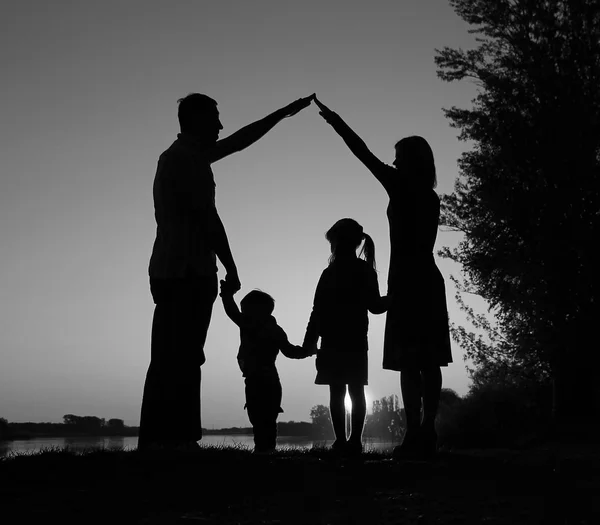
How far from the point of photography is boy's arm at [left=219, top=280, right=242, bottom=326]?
6.48 meters

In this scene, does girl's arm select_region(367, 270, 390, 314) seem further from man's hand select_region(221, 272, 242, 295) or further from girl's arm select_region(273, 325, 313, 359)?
man's hand select_region(221, 272, 242, 295)

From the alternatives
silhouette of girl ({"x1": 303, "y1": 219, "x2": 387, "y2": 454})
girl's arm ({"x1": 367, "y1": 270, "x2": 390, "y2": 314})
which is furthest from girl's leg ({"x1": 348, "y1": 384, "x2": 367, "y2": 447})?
girl's arm ({"x1": 367, "y1": 270, "x2": 390, "y2": 314})

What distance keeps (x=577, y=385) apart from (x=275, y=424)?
10504 mm

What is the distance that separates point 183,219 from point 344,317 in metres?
1.96

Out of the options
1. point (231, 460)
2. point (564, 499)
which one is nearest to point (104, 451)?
point (231, 460)

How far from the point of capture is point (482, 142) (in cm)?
1825

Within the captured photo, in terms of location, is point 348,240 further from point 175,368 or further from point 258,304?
point 175,368

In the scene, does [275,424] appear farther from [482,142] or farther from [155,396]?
[482,142]

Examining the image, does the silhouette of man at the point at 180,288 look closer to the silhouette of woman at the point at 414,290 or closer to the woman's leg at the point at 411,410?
the silhouette of woman at the point at 414,290

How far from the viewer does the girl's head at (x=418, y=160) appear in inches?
270

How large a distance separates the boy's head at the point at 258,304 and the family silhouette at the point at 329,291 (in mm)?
414

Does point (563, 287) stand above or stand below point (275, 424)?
above

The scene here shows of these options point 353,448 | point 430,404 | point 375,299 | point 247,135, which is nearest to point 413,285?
point 375,299

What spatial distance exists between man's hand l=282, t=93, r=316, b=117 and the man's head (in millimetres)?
1256
